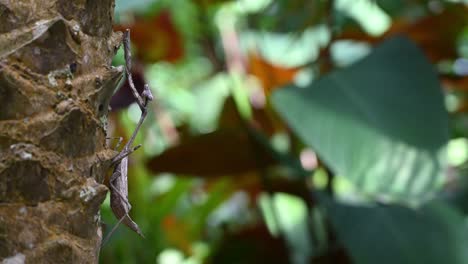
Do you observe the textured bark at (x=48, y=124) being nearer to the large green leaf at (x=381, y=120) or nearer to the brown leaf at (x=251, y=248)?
the large green leaf at (x=381, y=120)

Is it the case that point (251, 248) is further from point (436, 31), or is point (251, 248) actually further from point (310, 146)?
point (436, 31)

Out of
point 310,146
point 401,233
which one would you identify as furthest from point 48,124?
point 401,233

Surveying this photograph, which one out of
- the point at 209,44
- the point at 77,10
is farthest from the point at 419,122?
the point at 77,10

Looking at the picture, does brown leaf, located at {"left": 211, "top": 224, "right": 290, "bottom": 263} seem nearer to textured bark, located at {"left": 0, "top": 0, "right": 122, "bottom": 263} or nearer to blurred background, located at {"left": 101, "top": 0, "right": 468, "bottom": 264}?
blurred background, located at {"left": 101, "top": 0, "right": 468, "bottom": 264}

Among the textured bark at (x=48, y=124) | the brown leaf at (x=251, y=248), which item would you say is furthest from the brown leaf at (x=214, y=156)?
the textured bark at (x=48, y=124)

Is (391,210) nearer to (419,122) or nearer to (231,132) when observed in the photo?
(419,122)

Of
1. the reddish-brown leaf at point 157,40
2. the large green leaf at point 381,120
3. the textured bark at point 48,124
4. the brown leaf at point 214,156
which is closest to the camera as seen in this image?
the textured bark at point 48,124
